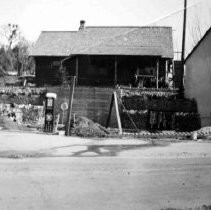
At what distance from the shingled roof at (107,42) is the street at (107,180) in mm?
22012

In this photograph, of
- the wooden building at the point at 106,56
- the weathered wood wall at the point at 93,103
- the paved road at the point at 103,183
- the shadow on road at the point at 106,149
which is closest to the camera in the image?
the paved road at the point at 103,183

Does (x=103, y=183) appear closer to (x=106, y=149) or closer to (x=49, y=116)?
(x=106, y=149)

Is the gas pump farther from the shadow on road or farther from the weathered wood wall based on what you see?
the weathered wood wall

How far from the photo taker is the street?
622 centimetres

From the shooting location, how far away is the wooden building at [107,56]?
32.8 meters

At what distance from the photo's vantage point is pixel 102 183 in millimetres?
7445

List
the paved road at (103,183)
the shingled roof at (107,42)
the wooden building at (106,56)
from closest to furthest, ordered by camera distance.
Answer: the paved road at (103,183), the wooden building at (106,56), the shingled roof at (107,42)

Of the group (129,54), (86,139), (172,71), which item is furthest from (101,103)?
(172,71)

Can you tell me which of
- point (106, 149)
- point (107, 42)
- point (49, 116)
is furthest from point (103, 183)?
point (107, 42)

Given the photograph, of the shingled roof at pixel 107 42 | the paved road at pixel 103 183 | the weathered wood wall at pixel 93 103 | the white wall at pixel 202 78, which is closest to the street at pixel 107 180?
the paved road at pixel 103 183

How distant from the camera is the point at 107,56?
3306cm

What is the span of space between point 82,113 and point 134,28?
2068 cm

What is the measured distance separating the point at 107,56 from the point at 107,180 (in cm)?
2608

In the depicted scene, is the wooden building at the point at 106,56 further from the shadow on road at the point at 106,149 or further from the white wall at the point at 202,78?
the shadow on road at the point at 106,149
